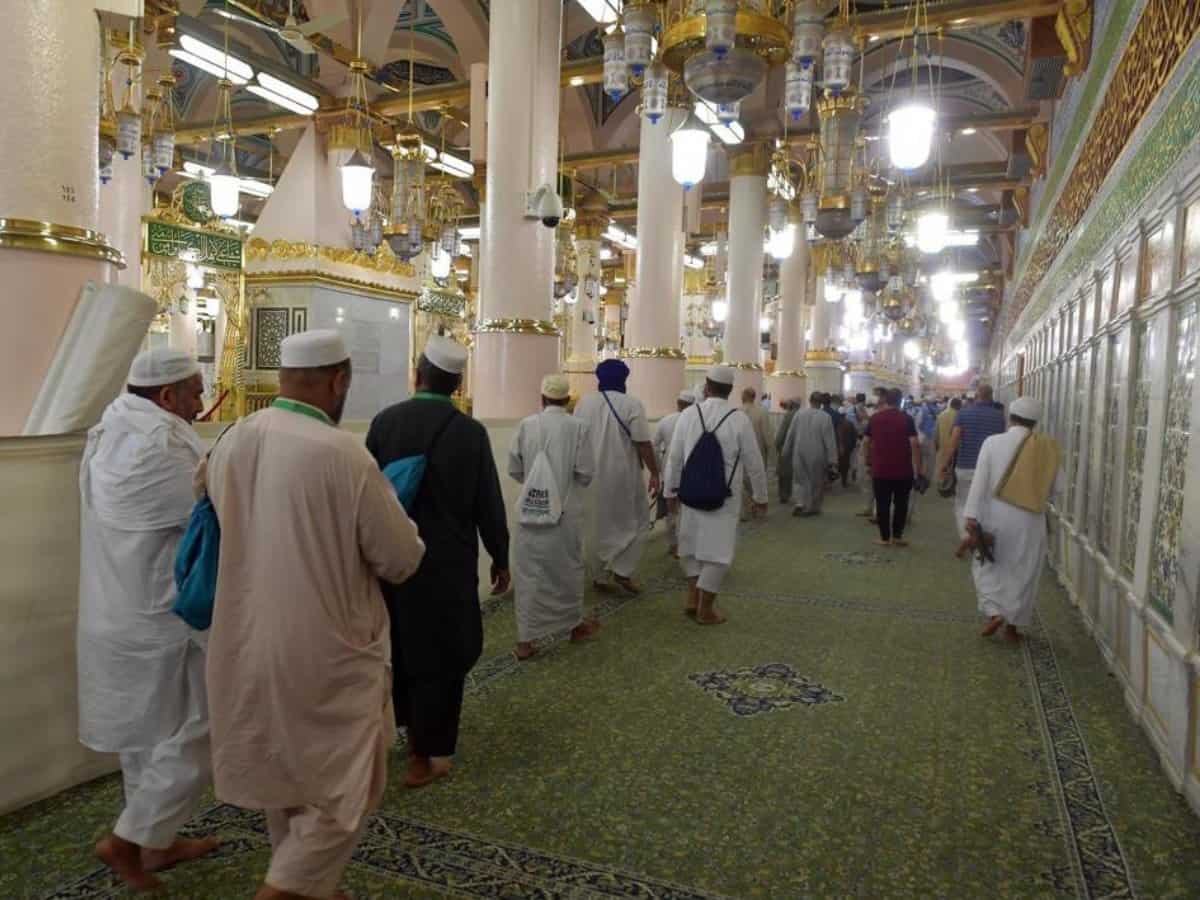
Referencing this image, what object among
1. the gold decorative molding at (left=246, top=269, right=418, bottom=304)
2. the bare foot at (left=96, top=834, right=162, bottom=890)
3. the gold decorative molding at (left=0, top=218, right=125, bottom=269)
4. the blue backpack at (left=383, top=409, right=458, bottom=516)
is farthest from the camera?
the gold decorative molding at (left=246, top=269, right=418, bottom=304)

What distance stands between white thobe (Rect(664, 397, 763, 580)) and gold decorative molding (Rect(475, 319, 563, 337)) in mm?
1446

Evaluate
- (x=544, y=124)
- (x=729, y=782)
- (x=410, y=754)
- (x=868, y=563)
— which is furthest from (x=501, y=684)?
(x=544, y=124)

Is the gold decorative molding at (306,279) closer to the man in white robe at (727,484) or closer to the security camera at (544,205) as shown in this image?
the security camera at (544,205)

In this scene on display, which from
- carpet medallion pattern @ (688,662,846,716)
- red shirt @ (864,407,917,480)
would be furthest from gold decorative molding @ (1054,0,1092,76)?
carpet medallion pattern @ (688,662,846,716)

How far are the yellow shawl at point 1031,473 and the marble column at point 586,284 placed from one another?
355 inches

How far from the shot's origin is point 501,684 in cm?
296

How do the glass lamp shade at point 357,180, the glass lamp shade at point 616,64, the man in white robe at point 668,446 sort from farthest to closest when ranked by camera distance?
the glass lamp shade at point 357,180
the man in white robe at point 668,446
the glass lamp shade at point 616,64

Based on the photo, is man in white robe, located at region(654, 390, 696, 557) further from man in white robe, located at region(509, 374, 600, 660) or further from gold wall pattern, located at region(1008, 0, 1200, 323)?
gold wall pattern, located at region(1008, 0, 1200, 323)

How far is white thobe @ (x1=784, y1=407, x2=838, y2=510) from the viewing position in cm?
745

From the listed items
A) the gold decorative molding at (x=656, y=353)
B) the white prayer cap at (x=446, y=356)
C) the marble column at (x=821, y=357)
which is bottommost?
the white prayer cap at (x=446, y=356)

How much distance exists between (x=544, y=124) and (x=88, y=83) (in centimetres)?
289

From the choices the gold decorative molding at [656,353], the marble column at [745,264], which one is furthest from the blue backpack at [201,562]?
the marble column at [745,264]

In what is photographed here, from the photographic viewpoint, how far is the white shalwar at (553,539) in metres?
3.27

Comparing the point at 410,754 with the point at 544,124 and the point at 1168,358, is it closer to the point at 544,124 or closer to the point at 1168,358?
the point at 1168,358
